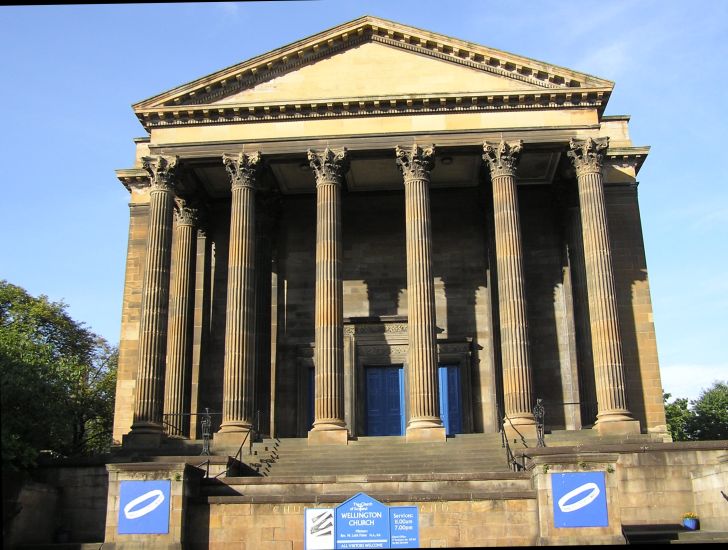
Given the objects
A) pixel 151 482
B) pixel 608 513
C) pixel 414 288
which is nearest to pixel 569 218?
pixel 414 288

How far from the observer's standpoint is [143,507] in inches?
691

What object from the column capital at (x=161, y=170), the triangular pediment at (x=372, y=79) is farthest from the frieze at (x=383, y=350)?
the triangular pediment at (x=372, y=79)

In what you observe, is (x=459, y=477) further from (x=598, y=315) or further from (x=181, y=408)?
(x=181, y=408)

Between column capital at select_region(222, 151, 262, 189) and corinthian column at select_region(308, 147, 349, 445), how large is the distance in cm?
211

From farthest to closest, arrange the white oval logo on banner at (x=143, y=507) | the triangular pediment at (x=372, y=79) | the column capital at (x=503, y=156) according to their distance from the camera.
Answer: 1. the triangular pediment at (x=372, y=79)
2. the column capital at (x=503, y=156)
3. the white oval logo on banner at (x=143, y=507)

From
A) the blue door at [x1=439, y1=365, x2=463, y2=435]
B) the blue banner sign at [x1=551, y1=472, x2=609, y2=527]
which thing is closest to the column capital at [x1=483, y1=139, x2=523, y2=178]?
the blue door at [x1=439, y1=365, x2=463, y2=435]

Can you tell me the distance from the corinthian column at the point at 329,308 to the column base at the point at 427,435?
222cm

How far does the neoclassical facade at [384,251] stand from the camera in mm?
27500

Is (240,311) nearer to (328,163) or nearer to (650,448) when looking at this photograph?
(328,163)

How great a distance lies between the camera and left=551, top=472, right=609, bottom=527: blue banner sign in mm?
16375

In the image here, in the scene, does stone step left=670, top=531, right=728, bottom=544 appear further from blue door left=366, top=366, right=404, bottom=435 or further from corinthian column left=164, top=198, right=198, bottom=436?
corinthian column left=164, top=198, right=198, bottom=436

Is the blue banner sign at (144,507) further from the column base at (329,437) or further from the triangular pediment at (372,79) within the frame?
the triangular pediment at (372,79)

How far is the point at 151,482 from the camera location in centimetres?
1777

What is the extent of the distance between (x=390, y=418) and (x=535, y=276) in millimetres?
8579
